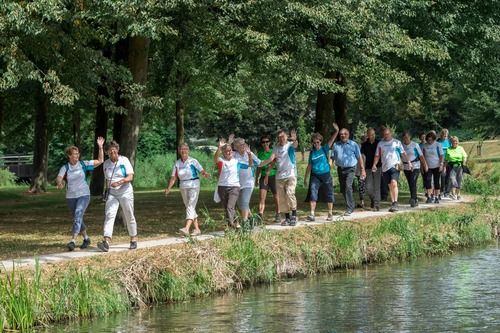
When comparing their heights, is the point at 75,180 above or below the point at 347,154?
below

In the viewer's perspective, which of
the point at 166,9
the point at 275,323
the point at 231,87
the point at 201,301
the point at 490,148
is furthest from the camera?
the point at 490,148

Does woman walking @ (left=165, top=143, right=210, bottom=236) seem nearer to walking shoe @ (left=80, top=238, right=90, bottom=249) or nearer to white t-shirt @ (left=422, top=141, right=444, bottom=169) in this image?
walking shoe @ (left=80, top=238, right=90, bottom=249)

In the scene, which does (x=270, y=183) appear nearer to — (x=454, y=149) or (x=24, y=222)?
(x=24, y=222)

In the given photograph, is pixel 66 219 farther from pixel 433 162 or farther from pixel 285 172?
pixel 433 162

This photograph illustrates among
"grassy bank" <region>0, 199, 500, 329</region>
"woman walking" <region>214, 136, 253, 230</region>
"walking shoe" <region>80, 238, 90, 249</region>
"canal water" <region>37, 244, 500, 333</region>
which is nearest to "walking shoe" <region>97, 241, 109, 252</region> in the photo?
"grassy bank" <region>0, 199, 500, 329</region>

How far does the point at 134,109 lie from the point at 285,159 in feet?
11.1

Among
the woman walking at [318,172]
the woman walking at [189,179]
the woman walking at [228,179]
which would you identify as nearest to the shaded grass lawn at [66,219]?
the woman walking at [189,179]

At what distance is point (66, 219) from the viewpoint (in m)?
23.8

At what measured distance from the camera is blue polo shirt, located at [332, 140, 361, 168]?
71.9 feet

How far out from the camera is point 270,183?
20.7 metres

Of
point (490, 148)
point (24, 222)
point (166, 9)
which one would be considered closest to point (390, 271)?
point (166, 9)

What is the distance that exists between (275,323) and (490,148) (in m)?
57.5

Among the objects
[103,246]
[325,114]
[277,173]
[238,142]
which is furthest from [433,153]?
[103,246]

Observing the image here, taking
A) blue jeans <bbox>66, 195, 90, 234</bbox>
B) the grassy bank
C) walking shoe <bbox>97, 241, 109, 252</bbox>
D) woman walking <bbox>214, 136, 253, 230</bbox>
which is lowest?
the grassy bank
